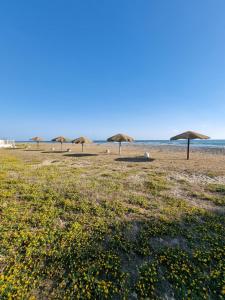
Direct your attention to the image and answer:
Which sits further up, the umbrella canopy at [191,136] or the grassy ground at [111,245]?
the umbrella canopy at [191,136]

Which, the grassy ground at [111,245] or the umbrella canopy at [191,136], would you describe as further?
the umbrella canopy at [191,136]

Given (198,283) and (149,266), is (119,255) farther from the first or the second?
(198,283)

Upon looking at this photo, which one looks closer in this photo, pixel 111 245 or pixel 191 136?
pixel 111 245

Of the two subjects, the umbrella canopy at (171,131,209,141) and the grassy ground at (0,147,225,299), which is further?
the umbrella canopy at (171,131,209,141)

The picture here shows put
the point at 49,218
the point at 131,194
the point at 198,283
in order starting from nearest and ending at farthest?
the point at 198,283 < the point at 49,218 < the point at 131,194

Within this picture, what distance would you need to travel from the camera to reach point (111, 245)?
3070mm

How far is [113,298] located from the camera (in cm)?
210

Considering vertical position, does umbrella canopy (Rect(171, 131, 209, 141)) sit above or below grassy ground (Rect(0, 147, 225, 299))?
above

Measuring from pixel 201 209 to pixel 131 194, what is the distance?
7.94 ft

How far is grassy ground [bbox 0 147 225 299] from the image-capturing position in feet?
7.29

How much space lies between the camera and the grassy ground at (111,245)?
7.29 ft

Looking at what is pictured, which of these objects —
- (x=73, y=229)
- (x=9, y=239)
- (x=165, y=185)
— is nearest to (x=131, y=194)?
(x=165, y=185)

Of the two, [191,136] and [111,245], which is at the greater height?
[191,136]

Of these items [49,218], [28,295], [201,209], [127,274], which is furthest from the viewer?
[201,209]
